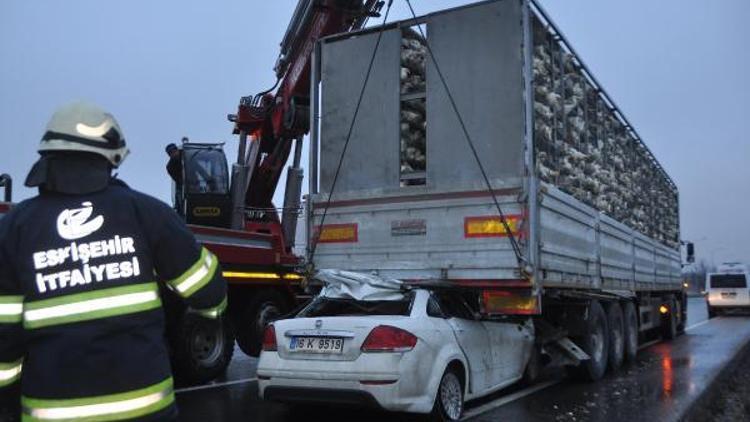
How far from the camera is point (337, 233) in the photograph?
8.30 metres

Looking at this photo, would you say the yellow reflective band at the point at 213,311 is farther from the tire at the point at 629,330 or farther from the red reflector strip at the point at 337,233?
the tire at the point at 629,330

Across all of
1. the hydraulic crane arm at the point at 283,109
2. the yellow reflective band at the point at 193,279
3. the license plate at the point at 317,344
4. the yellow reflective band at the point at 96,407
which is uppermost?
the hydraulic crane arm at the point at 283,109

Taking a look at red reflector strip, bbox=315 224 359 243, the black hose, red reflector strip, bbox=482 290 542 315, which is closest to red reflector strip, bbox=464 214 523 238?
red reflector strip, bbox=482 290 542 315

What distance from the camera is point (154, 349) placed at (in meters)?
2.47

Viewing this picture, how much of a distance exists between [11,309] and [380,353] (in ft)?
12.4

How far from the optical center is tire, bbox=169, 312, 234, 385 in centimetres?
834

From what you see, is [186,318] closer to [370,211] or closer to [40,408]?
[370,211]

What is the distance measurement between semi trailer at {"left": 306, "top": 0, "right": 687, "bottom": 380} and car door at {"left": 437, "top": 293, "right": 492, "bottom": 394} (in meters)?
0.23

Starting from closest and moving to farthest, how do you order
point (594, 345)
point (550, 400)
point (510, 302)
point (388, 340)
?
1. point (388, 340)
2. point (510, 302)
3. point (550, 400)
4. point (594, 345)

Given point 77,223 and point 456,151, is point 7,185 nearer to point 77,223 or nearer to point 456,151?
point 456,151

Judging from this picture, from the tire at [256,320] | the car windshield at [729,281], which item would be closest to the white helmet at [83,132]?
the tire at [256,320]

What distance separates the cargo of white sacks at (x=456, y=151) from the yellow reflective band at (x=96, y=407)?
522cm

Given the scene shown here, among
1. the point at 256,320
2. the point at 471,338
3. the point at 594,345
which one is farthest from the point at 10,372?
the point at 594,345

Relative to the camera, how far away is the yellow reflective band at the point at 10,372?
2.46 m
